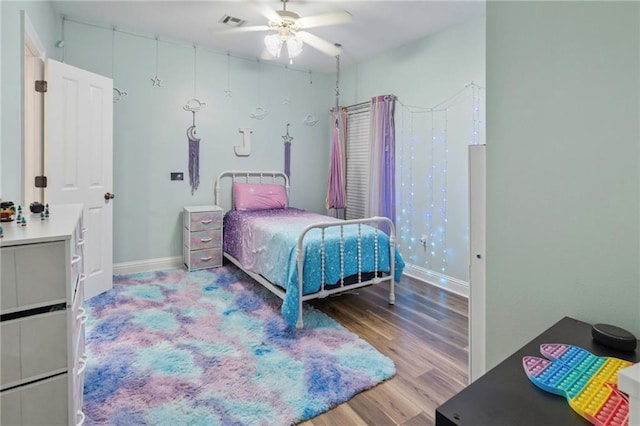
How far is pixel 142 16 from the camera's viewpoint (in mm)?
3293

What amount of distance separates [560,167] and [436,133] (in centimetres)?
280

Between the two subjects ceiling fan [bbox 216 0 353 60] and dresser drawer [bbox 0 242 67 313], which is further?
ceiling fan [bbox 216 0 353 60]

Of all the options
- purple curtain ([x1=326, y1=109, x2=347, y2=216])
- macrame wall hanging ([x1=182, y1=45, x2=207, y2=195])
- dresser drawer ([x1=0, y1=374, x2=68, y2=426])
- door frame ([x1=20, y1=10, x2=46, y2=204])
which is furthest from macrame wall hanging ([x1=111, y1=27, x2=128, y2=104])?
dresser drawer ([x1=0, y1=374, x2=68, y2=426])

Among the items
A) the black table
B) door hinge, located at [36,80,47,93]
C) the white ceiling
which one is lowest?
the black table

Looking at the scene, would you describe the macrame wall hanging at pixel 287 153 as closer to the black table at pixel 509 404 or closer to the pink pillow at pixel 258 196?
the pink pillow at pixel 258 196

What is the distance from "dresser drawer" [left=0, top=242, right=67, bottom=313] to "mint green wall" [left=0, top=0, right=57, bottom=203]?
1.03 meters

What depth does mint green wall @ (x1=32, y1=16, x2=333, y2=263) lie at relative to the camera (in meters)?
3.63

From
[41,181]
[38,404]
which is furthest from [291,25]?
[38,404]

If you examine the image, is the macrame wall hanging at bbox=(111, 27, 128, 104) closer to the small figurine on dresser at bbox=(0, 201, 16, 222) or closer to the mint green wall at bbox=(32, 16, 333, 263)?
the mint green wall at bbox=(32, 16, 333, 263)

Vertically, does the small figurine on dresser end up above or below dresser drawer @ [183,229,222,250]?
above

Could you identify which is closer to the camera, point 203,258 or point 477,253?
point 477,253

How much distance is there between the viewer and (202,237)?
3.89 m

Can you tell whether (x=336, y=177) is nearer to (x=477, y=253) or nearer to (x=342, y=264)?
(x=342, y=264)

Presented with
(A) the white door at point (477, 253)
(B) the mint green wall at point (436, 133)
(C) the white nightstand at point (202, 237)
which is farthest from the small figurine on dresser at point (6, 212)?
(B) the mint green wall at point (436, 133)
